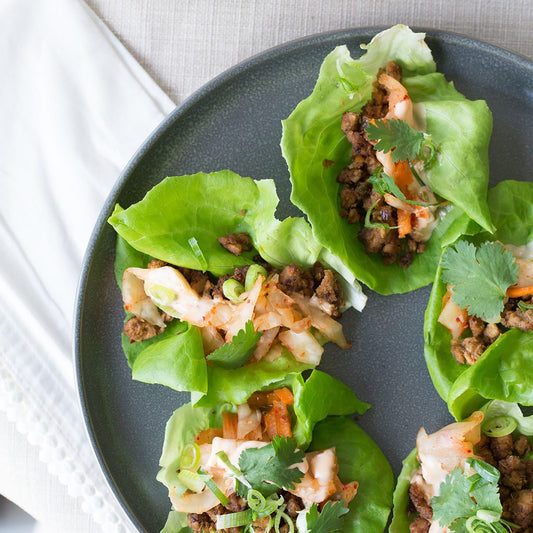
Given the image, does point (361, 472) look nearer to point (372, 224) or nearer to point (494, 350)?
point (494, 350)

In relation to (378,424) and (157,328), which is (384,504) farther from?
(157,328)

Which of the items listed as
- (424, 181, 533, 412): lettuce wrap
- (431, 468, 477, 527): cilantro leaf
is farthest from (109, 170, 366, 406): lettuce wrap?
(431, 468, 477, 527): cilantro leaf

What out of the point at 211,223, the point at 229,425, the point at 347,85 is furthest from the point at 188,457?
the point at 347,85

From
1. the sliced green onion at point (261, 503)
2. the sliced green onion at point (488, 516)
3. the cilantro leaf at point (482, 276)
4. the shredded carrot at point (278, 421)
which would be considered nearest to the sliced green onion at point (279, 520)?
the sliced green onion at point (261, 503)

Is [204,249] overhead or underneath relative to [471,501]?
overhead

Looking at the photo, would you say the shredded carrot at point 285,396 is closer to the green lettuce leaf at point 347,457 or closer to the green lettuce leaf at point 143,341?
the green lettuce leaf at point 347,457

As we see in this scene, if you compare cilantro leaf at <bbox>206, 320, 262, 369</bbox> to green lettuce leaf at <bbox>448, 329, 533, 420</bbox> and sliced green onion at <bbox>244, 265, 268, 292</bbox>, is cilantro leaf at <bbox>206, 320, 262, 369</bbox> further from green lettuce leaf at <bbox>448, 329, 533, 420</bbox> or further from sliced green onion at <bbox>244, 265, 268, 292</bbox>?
green lettuce leaf at <bbox>448, 329, 533, 420</bbox>
